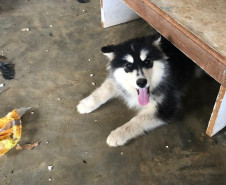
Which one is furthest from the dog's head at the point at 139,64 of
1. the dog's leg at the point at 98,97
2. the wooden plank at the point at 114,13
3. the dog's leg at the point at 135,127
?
the wooden plank at the point at 114,13

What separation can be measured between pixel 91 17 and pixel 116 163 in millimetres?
2035

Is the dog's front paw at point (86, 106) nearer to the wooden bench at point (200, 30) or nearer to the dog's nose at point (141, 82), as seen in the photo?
the dog's nose at point (141, 82)

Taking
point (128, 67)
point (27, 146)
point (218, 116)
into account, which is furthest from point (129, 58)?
point (27, 146)

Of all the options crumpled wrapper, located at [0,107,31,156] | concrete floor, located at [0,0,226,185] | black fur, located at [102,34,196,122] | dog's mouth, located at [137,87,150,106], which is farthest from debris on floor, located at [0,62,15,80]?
dog's mouth, located at [137,87,150,106]

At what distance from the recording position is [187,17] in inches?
74.2

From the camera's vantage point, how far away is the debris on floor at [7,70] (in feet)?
8.75

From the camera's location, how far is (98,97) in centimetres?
235

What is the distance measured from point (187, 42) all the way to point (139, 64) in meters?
0.36

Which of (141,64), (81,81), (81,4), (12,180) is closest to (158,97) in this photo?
(141,64)

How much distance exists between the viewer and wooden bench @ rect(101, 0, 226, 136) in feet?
5.40

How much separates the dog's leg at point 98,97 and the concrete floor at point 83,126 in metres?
0.07

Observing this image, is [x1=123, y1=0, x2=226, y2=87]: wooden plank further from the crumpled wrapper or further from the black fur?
the crumpled wrapper

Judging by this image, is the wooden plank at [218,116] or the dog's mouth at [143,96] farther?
the dog's mouth at [143,96]

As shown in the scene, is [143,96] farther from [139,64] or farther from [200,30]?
[200,30]
